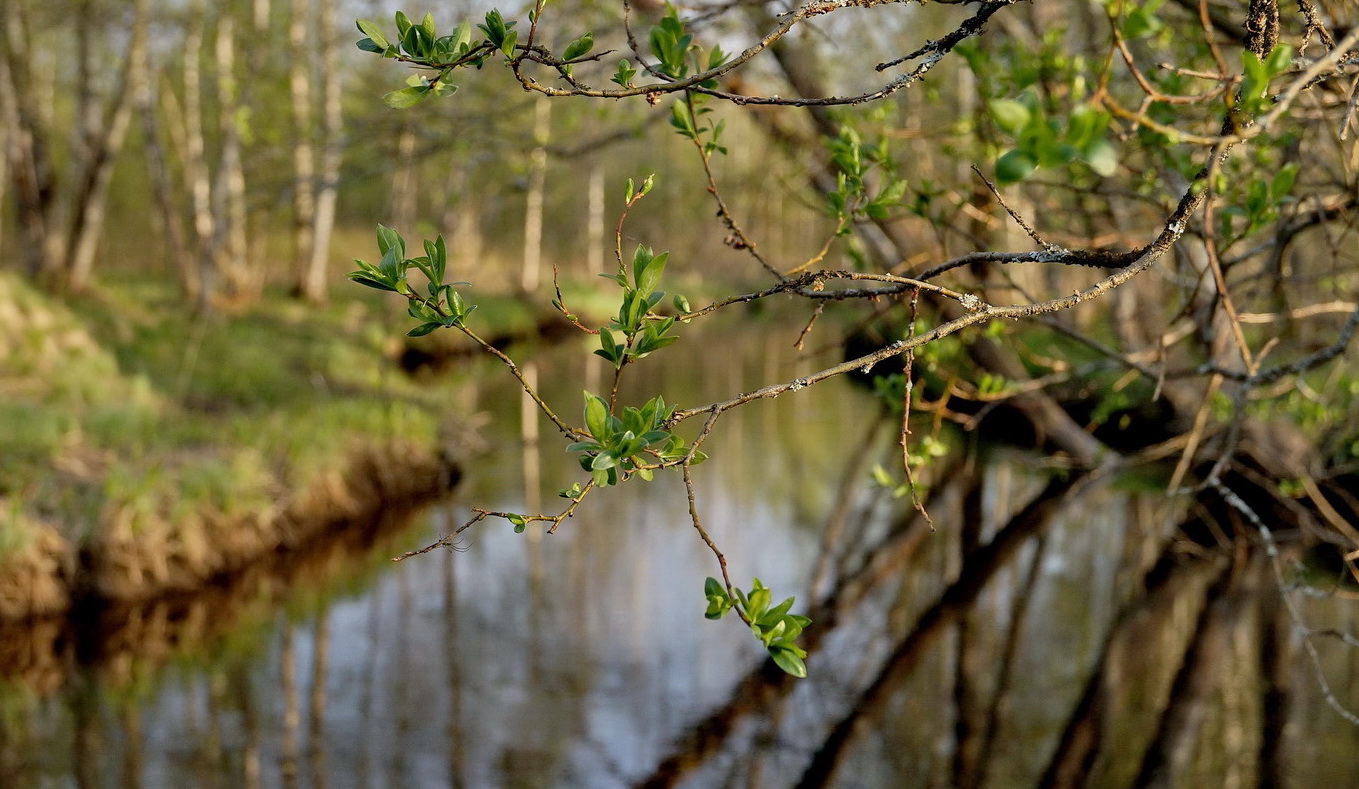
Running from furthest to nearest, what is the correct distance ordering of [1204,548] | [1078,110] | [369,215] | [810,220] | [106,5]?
[810,220]
[369,215]
[106,5]
[1204,548]
[1078,110]

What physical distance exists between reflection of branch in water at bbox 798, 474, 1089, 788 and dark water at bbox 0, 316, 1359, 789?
0.08 feet

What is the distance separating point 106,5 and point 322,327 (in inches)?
233

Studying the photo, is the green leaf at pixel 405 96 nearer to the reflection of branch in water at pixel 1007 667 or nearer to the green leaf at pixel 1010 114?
the green leaf at pixel 1010 114

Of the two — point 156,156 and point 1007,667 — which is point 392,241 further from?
point 156,156

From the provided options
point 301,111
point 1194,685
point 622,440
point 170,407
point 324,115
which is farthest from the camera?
point 324,115

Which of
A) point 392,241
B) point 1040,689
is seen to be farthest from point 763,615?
point 1040,689

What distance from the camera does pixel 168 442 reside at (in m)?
9.49

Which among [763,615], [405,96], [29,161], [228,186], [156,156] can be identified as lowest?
[763,615]

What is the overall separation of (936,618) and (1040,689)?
51.8 inches

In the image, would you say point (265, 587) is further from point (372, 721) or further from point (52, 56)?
point (52, 56)

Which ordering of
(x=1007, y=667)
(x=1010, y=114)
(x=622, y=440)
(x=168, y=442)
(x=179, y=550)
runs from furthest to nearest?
1. (x=168, y=442)
2. (x=179, y=550)
3. (x=1007, y=667)
4. (x=622, y=440)
5. (x=1010, y=114)

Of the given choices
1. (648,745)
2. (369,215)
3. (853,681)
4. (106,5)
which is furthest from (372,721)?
(369,215)

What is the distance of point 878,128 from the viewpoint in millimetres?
5723

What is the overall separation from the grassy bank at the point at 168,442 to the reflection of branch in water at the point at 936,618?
16.6 ft
